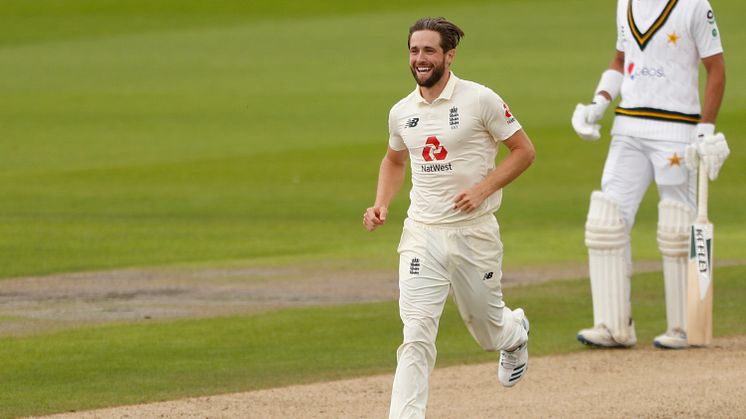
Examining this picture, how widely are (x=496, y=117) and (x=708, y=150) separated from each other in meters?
2.65

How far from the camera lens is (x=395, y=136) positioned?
780 cm

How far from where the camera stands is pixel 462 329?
11.1 meters

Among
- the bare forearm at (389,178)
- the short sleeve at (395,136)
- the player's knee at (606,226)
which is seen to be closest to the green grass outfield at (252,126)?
the player's knee at (606,226)

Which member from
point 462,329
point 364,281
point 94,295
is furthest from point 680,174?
point 94,295

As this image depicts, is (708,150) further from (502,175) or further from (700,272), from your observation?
(502,175)

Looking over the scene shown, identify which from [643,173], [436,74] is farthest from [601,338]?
[436,74]

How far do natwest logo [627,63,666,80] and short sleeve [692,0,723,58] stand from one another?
0.92 ft

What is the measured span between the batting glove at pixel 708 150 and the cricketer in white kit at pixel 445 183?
8.06 ft

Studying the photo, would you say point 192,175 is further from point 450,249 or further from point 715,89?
point 450,249

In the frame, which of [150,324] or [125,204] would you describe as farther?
[125,204]

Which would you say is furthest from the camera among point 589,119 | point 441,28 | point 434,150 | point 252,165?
point 252,165

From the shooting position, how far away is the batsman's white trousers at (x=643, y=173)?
10016 mm

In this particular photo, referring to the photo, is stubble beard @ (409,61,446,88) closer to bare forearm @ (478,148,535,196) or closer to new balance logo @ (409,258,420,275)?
bare forearm @ (478,148,535,196)

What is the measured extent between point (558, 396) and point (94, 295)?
16.0 ft
